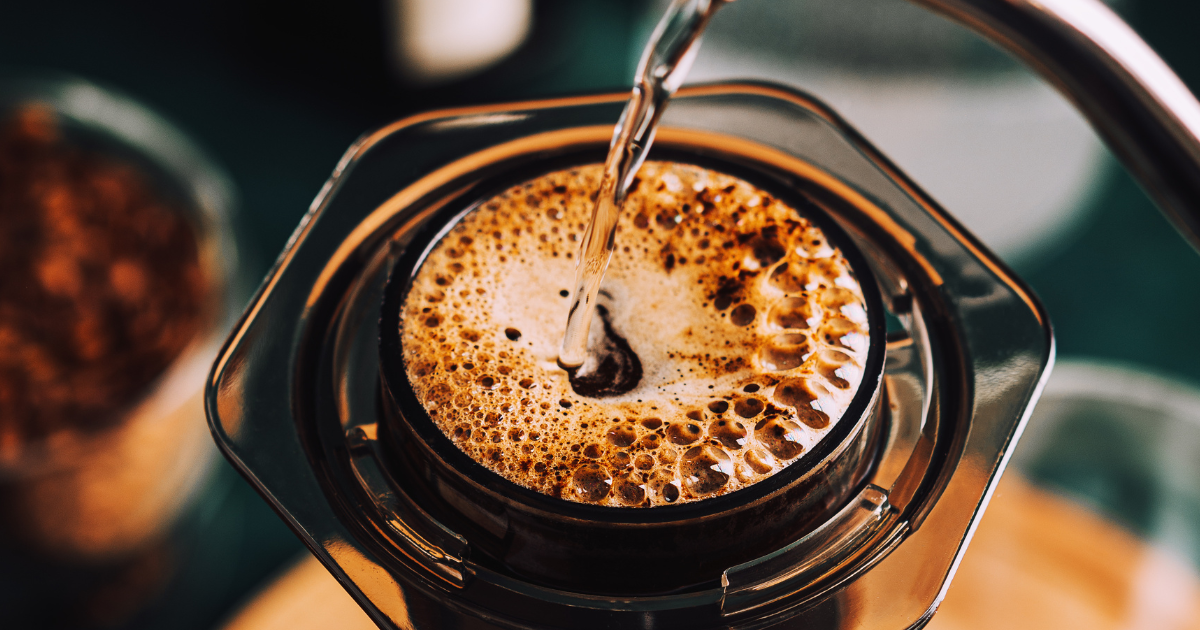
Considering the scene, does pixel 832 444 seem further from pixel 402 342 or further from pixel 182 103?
pixel 182 103

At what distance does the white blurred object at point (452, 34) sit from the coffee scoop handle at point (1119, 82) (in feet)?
3.38

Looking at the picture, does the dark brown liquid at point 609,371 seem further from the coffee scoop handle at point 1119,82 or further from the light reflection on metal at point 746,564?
the coffee scoop handle at point 1119,82

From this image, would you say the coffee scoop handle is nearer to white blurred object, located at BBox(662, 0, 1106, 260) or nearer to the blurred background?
the blurred background

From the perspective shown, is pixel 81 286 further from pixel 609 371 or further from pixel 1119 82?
pixel 1119 82

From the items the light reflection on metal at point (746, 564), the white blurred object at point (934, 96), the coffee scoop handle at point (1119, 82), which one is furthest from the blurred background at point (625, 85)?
the coffee scoop handle at point (1119, 82)

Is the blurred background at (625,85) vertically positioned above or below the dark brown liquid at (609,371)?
above

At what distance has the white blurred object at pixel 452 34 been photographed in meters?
1.23

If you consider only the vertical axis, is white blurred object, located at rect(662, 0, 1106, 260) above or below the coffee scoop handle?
above

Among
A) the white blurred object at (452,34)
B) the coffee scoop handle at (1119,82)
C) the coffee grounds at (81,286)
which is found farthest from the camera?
the white blurred object at (452,34)

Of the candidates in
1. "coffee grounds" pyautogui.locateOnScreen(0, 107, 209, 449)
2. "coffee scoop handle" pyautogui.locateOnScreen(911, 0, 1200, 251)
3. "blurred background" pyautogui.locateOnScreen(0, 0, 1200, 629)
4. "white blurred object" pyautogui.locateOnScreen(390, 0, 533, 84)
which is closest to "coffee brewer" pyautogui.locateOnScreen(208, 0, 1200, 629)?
"coffee scoop handle" pyautogui.locateOnScreen(911, 0, 1200, 251)

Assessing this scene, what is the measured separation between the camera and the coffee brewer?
305 millimetres

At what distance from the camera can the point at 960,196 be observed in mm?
1251

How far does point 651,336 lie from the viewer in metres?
0.39

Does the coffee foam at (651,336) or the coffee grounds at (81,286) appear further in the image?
the coffee grounds at (81,286)
